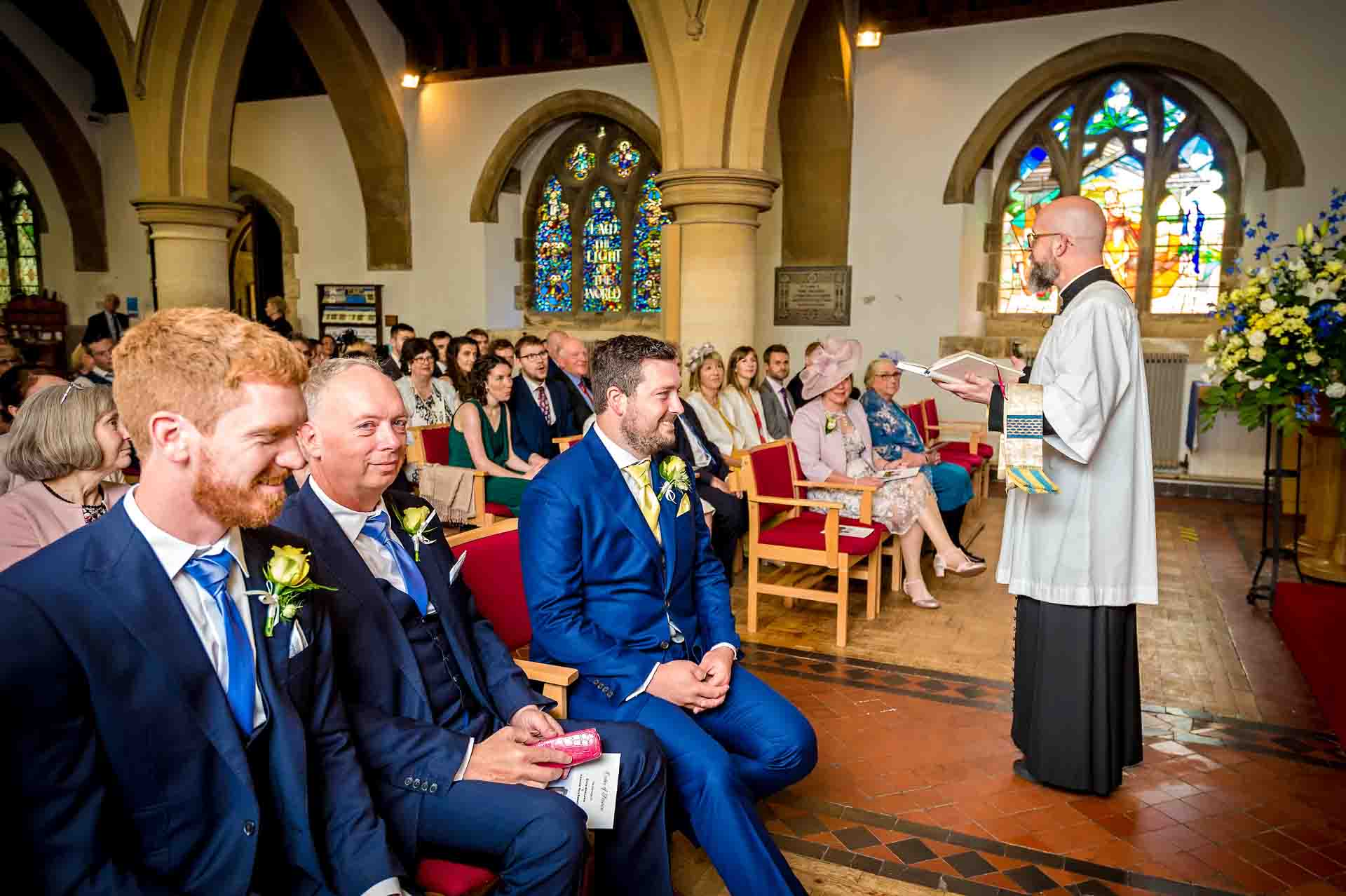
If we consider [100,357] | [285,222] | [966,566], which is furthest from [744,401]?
[285,222]

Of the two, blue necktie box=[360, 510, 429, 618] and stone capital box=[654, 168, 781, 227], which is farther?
stone capital box=[654, 168, 781, 227]

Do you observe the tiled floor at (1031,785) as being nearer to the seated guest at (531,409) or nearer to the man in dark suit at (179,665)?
the man in dark suit at (179,665)

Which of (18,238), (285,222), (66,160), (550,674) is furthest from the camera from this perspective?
(18,238)

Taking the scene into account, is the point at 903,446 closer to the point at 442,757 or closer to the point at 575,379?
the point at 575,379

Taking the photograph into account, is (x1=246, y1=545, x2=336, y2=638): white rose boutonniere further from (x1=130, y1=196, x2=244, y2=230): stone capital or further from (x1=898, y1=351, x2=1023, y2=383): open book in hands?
(x1=130, y1=196, x2=244, y2=230): stone capital

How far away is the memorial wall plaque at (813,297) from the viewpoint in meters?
9.87

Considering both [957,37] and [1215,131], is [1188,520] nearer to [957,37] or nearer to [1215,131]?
[1215,131]

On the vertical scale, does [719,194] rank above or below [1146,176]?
below

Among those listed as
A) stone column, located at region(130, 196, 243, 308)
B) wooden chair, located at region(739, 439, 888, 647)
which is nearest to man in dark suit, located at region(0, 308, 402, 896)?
wooden chair, located at region(739, 439, 888, 647)

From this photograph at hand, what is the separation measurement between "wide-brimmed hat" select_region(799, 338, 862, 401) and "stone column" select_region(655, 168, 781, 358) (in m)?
2.00

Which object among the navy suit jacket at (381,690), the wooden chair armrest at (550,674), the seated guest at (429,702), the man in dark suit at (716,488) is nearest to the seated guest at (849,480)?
the man in dark suit at (716,488)

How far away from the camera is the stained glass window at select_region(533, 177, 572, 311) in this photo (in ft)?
39.7

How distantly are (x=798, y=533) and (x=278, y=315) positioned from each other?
9.11 m

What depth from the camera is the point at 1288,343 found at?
4.86 meters
